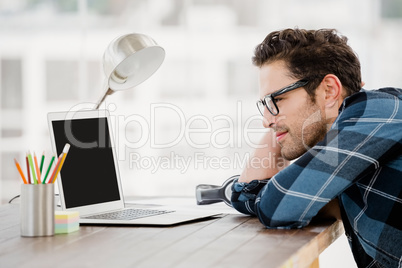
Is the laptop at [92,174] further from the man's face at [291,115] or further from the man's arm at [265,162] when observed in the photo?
the man's face at [291,115]

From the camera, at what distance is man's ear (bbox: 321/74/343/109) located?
5.54 feet

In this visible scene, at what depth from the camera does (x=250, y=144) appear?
397 cm

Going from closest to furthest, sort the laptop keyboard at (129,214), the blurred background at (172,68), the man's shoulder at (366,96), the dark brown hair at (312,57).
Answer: the man's shoulder at (366,96) → the laptop keyboard at (129,214) → the dark brown hair at (312,57) → the blurred background at (172,68)

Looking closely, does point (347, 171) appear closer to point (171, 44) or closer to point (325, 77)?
point (325, 77)

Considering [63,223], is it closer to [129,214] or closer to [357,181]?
[129,214]

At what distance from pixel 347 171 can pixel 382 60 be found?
8.53ft

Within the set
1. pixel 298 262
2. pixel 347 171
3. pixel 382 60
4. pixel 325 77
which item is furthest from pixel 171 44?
pixel 298 262

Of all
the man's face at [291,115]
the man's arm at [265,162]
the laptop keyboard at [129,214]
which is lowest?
the laptop keyboard at [129,214]

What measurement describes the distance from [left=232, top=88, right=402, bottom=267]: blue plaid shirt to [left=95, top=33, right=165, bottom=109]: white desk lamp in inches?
21.0

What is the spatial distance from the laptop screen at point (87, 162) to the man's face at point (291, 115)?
49 cm

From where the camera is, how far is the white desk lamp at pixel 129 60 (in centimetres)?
163

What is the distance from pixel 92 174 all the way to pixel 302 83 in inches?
26.2

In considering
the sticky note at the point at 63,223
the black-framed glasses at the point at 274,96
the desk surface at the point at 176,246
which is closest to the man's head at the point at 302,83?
the black-framed glasses at the point at 274,96

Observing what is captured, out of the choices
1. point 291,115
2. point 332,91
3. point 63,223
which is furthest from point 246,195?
point 63,223
